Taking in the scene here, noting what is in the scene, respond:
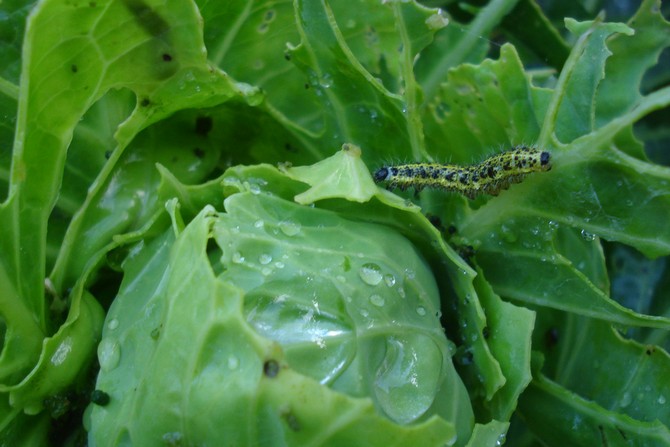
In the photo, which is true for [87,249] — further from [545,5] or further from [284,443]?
[545,5]

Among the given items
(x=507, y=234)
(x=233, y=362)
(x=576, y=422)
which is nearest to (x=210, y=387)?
(x=233, y=362)

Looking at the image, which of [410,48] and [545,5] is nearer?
[410,48]

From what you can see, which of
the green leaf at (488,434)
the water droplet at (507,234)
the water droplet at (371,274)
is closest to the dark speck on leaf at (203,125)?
the water droplet at (371,274)

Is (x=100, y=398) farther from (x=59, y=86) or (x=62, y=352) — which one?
(x=59, y=86)

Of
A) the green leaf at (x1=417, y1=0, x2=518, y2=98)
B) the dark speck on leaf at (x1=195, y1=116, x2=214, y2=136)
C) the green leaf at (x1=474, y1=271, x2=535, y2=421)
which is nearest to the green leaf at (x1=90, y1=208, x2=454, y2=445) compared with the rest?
the green leaf at (x1=474, y1=271, x2=535, y2=421)

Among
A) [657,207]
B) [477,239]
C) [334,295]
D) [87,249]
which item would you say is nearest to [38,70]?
[87,249]

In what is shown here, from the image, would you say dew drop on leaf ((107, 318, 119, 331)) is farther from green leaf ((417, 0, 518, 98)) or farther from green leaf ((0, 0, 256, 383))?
green leaf ((417, 0, 518, 98))
